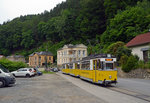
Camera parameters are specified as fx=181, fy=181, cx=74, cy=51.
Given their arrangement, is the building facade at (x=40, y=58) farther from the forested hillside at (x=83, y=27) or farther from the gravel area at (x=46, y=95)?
the gravel area at (x=46, y=95)

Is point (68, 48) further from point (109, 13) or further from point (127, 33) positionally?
point (127, 33)

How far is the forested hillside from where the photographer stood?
4643cm

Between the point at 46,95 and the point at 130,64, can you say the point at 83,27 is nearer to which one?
the point at 130,64

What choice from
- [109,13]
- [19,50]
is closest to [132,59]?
[109,13]

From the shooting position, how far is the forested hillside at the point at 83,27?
46.4 metres

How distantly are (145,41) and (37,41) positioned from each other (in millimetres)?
91596

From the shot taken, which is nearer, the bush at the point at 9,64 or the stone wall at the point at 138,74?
the stone wall at the point at 138,74

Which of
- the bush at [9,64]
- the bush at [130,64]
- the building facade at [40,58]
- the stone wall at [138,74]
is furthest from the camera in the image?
the building facade at [40,58]

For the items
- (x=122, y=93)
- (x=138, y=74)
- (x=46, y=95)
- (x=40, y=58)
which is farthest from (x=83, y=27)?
(x=46, y=95)

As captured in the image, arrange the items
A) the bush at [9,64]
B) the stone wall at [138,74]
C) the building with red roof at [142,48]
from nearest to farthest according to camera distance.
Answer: the stone wall at [138,74] → the building with red roof at [142,48] → the bush at [9,64]

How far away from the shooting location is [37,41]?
11469 centimetres

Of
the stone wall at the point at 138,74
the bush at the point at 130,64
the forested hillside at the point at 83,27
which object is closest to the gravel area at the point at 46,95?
the stone wall at the point at 138,74

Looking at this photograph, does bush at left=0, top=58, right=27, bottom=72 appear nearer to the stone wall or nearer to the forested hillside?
the forested hillside

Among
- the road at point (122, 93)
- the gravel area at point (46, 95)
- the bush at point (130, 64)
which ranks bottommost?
the road at point (122, 93)
